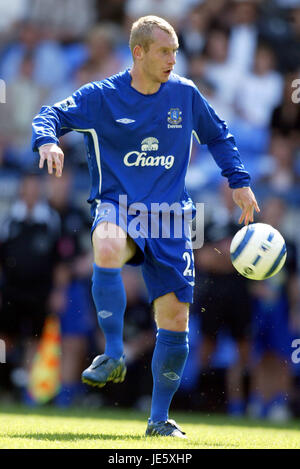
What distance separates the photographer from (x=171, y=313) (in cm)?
563

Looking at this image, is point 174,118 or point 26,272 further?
point 26,272

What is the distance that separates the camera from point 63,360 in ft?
30.4

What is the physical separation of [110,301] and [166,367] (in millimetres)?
717

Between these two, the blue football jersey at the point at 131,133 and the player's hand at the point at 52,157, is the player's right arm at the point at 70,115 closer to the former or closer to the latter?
the blue football jersey at the point at 131,133

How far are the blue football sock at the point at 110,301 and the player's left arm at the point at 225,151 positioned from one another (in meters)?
1.12

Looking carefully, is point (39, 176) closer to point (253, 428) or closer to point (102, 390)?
point (102, 390)

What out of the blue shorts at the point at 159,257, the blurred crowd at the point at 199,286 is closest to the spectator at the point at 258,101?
the blurred crowd at the point at 199,286

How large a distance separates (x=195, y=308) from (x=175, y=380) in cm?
327

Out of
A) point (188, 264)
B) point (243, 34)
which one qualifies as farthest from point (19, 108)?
point (188, 264)

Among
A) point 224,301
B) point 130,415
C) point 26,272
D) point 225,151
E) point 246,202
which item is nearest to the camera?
point 246,202

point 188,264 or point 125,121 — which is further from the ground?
point 125,121

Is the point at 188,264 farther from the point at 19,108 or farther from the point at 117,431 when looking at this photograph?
the point at 19,108

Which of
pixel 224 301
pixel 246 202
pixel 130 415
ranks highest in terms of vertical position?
pixel 246 202

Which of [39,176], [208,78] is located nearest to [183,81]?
[39,176]
